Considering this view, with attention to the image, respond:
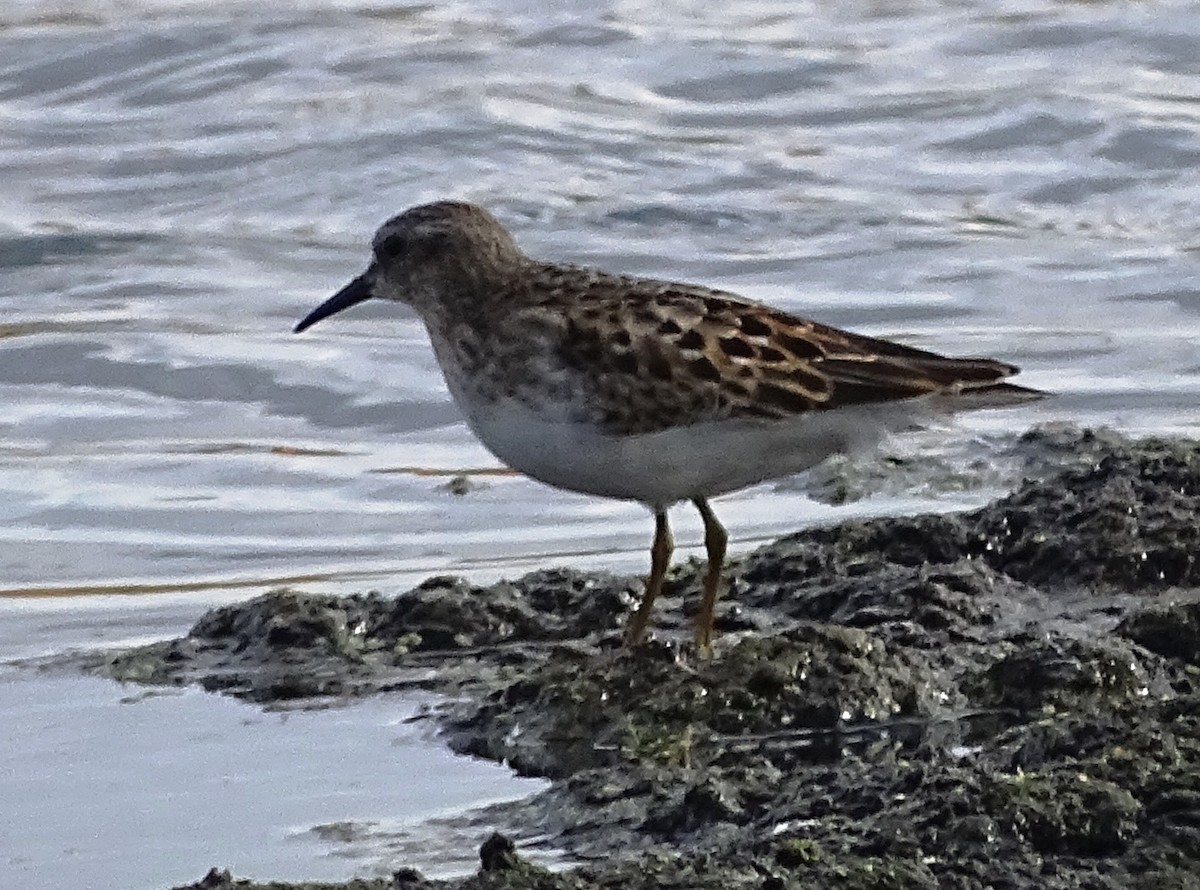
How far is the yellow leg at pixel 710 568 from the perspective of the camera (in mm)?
5930

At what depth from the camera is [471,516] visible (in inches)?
315

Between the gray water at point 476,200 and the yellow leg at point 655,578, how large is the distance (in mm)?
1059

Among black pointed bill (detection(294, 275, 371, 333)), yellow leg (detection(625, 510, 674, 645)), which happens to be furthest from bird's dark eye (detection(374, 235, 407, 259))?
yellow leg (detection(625, 510, 674, 645))

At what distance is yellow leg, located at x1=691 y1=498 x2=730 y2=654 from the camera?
19.5 feet

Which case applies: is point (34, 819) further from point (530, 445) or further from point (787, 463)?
point (787, 463)

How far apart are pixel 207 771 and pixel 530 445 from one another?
101 cm

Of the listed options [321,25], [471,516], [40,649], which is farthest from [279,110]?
[40,649]

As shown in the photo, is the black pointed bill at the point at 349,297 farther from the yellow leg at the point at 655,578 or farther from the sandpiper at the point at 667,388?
the yellow leg at the point at 655,578

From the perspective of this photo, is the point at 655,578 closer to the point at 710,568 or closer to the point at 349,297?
the point at 710,568

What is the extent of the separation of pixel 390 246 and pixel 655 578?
1172mm

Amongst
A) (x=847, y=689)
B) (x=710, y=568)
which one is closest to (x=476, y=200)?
(x=710, y=568)

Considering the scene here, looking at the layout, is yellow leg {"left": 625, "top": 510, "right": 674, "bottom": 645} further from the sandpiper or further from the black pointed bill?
the black pointed bill

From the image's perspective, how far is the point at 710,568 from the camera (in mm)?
6016

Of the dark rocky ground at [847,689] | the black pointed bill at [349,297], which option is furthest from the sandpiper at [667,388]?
the black pointed bill at [349,297]
